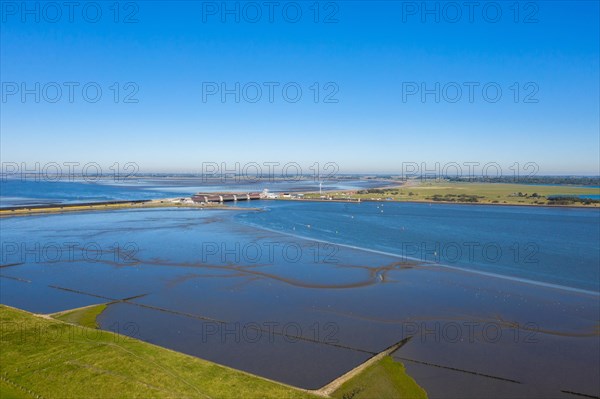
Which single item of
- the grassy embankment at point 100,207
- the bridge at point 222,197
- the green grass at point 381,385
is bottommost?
the green grass at point 381,385

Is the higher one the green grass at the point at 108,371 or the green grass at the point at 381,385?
the green grass at the point at 108,371

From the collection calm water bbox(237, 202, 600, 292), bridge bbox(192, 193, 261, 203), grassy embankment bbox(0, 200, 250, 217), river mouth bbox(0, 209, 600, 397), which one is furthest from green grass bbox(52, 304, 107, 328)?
bridge bbox(192, 193, 261, 203)

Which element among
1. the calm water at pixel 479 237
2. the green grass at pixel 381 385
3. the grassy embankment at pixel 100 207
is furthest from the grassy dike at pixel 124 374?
the grassy embankment at pixel 100 207

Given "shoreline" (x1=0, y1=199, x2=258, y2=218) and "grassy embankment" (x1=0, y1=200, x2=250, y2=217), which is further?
"shoreline" (x1=0, y1=199, x2=258, y2=218)

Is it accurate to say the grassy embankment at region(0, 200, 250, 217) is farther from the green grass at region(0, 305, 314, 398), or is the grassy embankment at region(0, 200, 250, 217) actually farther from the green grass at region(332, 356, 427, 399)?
the green grass at region(332, 356, 427, 399)

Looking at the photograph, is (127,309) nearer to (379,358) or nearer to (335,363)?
(335,363)

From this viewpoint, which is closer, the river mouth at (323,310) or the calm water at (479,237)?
the river mouth at (323,310)

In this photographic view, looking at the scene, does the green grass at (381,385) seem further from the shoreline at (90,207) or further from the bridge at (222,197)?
the bridge at (222,197)
